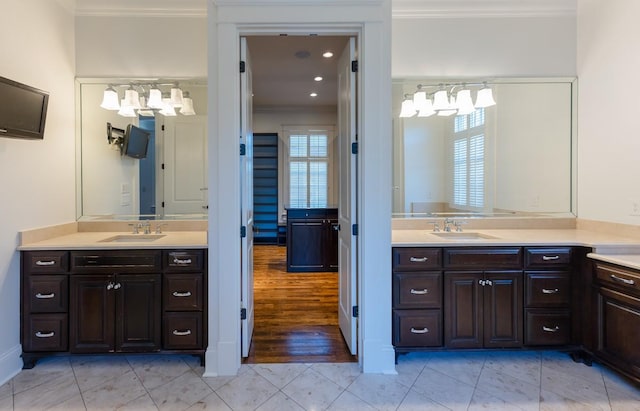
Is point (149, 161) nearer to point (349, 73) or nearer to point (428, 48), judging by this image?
point (349, 73)

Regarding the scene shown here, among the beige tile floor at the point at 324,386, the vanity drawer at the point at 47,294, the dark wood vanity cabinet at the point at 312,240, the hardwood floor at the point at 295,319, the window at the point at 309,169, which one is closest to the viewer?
the beige tile floor at the point at 324,386

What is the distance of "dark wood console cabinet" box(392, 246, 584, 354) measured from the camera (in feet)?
8.30

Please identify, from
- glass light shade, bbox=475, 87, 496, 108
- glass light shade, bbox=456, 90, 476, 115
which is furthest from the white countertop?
glass light shade, bbox=475, 87, 496, 108

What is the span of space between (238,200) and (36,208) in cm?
161

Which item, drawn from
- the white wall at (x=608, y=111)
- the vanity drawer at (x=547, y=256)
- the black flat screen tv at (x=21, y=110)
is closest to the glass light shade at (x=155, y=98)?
the black flat screen tv at (x=21, y=110)

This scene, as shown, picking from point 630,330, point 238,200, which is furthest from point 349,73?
point 630,330

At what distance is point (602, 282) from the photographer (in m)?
2.39

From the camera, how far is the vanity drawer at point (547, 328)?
256 centimetres

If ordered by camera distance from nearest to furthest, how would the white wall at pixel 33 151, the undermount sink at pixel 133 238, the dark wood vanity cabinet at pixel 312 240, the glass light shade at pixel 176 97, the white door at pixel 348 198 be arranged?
the white wall at pixel 33 151 < the white door at pixel 348 198 < the undermount sink at pixel 133 238 < the glass light shade at pixel 176 97 < the dark wood vanity cabinet at pixel 312 240

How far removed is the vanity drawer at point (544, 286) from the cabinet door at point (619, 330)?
0.23m

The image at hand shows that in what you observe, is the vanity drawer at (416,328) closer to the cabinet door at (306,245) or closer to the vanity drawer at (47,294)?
the vanity drawer at (47,294)

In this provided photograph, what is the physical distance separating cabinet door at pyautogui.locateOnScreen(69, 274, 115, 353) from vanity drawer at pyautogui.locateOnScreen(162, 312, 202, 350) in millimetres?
402

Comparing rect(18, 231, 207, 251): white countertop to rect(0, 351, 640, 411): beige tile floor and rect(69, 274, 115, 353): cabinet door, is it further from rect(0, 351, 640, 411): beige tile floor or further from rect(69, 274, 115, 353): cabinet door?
rect(0, 351, 640, 411): beige tile floor

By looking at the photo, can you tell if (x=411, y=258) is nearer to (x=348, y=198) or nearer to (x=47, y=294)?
(x=348, y=198)
